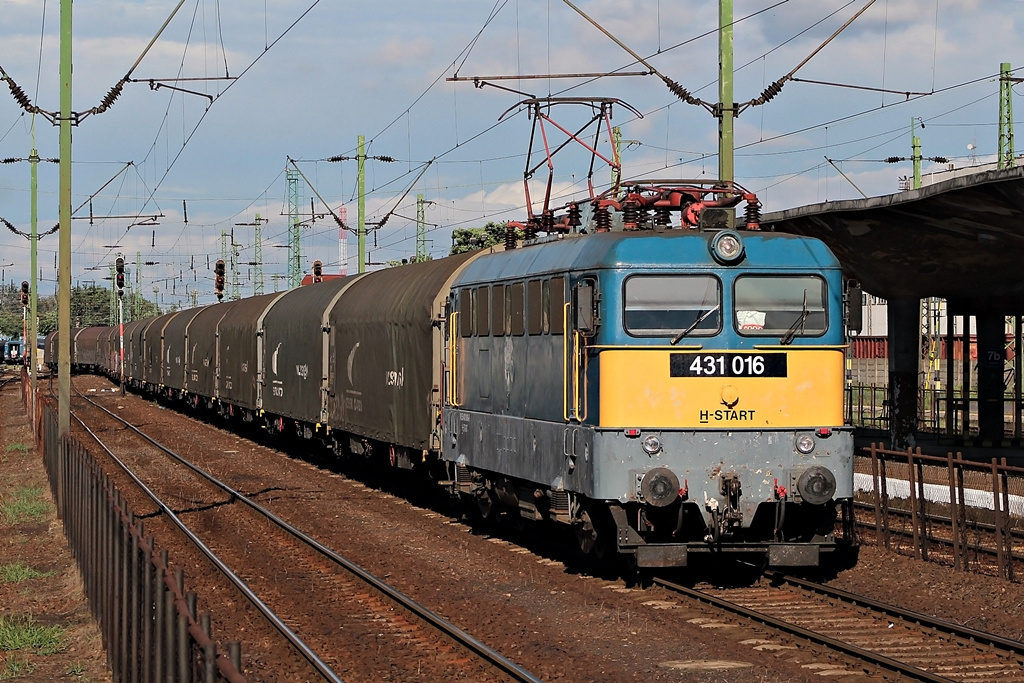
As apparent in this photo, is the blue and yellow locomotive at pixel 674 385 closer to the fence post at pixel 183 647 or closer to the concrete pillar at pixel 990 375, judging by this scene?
the fence post at pixel 183 647

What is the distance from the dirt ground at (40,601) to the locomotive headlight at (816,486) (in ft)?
20.9

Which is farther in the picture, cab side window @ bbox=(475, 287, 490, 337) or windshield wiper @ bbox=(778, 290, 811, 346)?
cab side window @ bbox=(475, 287, 490, 337)

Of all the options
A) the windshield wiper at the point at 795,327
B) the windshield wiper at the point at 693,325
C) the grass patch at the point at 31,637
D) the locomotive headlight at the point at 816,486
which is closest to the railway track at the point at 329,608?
the grass patch at the point at 31,637

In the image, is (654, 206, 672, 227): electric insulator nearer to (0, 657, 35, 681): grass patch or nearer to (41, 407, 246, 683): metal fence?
(41, 407, 246, 683): metal fence

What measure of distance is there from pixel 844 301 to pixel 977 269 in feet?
36.1

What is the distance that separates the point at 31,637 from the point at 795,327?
750 cm

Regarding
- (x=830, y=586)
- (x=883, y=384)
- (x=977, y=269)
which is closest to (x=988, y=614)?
(x=830, y=586)

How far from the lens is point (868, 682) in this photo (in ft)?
30.5

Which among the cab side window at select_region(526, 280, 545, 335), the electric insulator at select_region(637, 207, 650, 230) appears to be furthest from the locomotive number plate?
the cab side window at select_region(526, 280, 545, 335)

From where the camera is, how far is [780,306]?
1298cm

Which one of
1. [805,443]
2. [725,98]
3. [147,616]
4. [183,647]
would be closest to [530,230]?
[725,98]

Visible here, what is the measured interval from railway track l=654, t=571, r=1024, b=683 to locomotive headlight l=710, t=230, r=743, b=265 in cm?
318

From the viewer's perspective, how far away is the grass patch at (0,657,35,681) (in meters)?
10.2

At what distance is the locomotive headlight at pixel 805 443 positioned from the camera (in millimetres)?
12742
